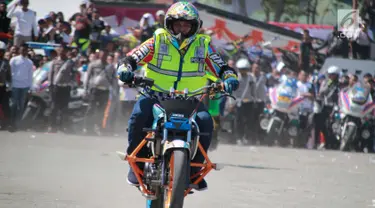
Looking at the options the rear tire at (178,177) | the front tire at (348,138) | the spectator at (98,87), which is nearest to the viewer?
the rear tire at (178,177)

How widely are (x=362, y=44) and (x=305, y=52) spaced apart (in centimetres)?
145

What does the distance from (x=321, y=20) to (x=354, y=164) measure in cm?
866

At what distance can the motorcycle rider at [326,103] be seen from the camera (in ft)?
71.3

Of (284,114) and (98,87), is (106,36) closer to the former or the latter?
(98,87)

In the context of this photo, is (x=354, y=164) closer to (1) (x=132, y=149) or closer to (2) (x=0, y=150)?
(2) (x=0, y=150)

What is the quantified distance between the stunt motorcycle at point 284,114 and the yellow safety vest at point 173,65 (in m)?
13.5

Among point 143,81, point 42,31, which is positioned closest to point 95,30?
point 42,31

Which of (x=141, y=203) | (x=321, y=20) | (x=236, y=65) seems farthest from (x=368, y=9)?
(x=141, y=203)

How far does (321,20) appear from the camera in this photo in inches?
969

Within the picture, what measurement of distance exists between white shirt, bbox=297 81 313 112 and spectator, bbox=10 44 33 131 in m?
6.38

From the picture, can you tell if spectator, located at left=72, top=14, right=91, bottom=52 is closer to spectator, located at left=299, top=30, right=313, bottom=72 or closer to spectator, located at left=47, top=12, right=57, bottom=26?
spectator, located at left=47, top=12, right=57, bottom=26

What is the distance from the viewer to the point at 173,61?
26.1ft

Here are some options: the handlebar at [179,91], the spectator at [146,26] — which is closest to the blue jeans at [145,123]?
the handlebar at [179,91]

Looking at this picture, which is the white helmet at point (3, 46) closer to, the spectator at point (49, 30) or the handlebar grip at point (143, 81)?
the spectator at point (49, 30)
